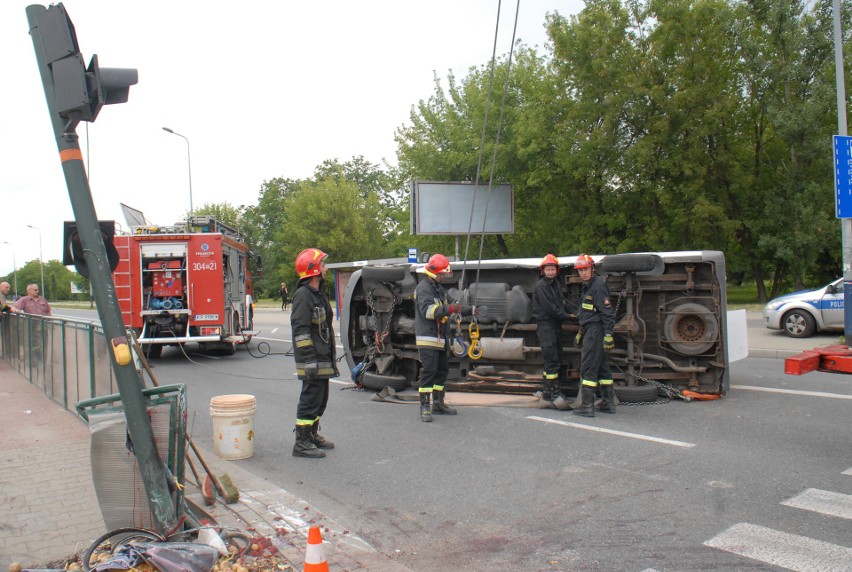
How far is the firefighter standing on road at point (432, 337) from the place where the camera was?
25.6 feet

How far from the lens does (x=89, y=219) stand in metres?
3.82

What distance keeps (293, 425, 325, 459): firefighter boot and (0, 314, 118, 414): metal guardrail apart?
5.50 ft

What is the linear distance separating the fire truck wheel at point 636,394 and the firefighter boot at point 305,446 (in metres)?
3.82

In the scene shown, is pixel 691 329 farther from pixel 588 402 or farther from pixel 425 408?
pixel 425 408

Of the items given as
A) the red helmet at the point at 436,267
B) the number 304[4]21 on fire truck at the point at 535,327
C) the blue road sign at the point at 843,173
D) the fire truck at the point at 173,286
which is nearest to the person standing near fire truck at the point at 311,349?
the red helmet at the point at 436,267

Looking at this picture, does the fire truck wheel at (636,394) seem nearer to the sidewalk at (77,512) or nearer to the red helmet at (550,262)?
the red helmet at (550,262)

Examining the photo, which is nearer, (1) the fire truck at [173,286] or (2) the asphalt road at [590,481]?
(2) the asphalt road at [590,481]

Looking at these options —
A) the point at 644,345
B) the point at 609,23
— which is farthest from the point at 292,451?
the point at 609,23

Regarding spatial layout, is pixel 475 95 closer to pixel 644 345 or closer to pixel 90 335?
pixel 644 345

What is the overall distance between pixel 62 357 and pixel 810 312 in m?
14.4

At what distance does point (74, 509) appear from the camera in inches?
185

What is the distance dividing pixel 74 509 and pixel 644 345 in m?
6.54

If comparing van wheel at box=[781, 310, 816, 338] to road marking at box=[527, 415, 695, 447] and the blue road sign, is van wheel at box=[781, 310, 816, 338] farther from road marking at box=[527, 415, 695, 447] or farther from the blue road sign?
road marking at box=[527, 415, 695, 447]

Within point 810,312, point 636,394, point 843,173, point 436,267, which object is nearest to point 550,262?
point 436,267
